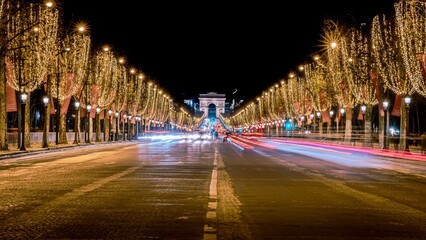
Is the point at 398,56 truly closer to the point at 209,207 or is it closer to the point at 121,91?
the point at 209,207

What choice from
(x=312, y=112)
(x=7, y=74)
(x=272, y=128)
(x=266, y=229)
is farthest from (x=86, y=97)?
(x=272, y=128)

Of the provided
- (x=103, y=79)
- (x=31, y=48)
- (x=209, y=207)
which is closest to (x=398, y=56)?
(x=31, y=48)

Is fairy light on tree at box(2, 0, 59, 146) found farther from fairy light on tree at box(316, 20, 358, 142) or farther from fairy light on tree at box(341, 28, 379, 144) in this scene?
fairy light on tree at box(316, 20, 358, 142)

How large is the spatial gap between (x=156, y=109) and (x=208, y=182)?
11992cm

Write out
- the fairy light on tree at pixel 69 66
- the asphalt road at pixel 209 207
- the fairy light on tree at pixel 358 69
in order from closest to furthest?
the asphalt road at pixel 209 207
the fairy light on tree at pixel 358 69
the fairy light on tree at pixel 69 66

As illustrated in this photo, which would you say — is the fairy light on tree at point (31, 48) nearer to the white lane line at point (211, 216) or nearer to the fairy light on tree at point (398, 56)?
the fairy light on tree at point (398, 56)

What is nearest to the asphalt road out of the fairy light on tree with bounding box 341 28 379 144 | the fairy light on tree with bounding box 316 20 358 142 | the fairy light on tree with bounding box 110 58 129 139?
the fairy light on tree with bounding box 341 28 379 144

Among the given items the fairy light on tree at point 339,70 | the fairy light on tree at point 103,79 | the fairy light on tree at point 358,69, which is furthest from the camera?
the fairy light on tree at point 103,79

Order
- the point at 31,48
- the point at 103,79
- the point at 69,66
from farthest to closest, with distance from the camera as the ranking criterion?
the point at 103,79 < the point at 69,66 < the point at 31,48

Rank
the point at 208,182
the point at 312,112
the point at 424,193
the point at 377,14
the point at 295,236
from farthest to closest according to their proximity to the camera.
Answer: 1. the point at 312,112
2. the point at 377,14
3. the point at 208,182
4. the point at 424,193
5. the point at 295,236

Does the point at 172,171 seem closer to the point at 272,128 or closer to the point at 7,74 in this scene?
the point at 7,74

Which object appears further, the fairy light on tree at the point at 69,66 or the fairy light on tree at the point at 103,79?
the fairy light on tree at the point at 103,79

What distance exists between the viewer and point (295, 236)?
10070 millimetres

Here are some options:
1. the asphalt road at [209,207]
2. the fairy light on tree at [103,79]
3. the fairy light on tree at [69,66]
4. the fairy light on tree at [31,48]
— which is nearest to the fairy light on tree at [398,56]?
the asphalt road at [209,207]
